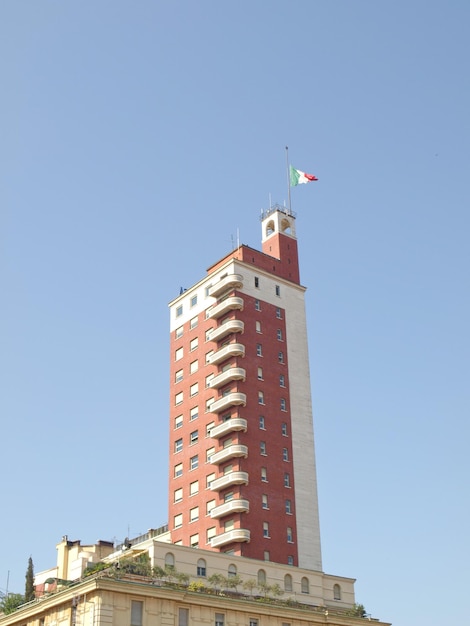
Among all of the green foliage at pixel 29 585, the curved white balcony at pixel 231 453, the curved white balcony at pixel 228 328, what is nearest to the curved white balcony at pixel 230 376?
the curved white balcony at pixel 228 328

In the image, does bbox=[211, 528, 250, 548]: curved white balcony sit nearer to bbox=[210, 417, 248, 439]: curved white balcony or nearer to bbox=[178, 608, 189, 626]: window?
bbox=[210, 417, 248, 439]: curved white balcony

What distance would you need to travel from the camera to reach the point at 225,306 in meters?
108

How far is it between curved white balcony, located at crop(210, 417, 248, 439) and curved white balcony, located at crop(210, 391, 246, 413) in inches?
67.6

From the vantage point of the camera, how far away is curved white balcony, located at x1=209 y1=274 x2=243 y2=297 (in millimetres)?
108244

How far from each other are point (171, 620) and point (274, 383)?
3643 cm

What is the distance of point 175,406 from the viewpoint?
114m

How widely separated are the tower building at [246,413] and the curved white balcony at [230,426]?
12 cm

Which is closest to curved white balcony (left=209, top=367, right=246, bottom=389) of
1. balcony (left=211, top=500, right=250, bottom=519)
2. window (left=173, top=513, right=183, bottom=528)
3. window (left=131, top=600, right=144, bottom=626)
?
balcony (left=211, top=500, right=250, bottom=519)

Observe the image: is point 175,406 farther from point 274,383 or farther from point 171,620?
point 171,620

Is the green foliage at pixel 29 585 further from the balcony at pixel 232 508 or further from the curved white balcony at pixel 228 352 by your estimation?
the curved white balcony at pixel 228 352

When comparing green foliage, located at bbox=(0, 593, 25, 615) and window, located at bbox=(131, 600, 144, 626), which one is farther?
green foliage, located at bbox=(0, 593, 25, 615)

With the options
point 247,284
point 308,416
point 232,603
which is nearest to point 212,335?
point 247,284

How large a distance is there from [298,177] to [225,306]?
2302 centimetres

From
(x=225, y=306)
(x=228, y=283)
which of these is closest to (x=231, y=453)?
(x=225, y=306)
